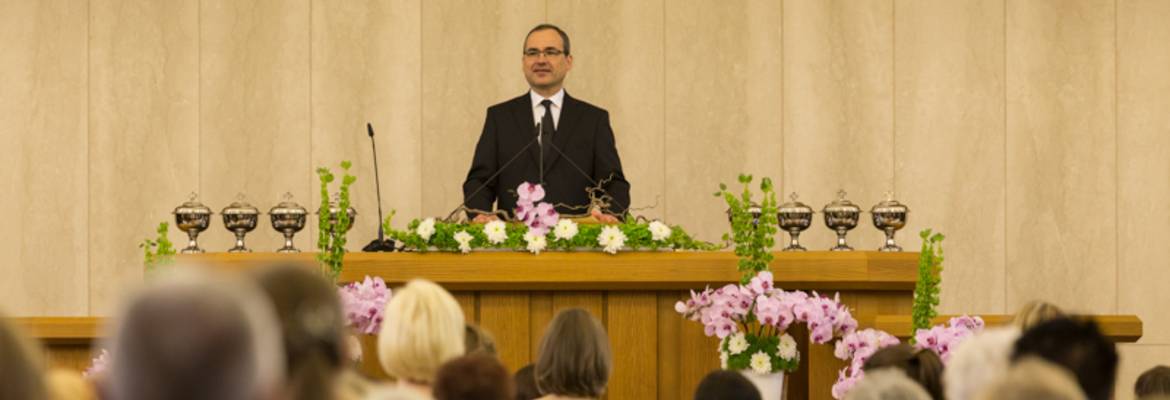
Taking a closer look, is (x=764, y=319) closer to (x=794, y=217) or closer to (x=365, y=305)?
(x=365, y=305)

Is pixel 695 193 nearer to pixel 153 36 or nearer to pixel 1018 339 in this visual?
pixel 153 36

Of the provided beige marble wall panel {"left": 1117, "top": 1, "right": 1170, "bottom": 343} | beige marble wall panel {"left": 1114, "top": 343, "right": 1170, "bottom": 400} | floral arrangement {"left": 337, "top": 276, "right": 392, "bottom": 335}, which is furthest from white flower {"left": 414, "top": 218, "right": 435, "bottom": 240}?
beige marble wall panel {"left": 1117, "top": 1, "right": 1170, "bottom": 343}

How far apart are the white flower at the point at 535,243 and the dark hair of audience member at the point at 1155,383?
120 inches

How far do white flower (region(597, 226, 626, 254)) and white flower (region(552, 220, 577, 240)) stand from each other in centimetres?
11

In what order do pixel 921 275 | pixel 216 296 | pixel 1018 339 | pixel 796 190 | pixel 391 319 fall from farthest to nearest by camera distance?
pixel 796 190
pixel 921 275
pixel 391 319
pixel 1018 339
pixel 216 296

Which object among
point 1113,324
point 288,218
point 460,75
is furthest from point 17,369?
point 460,75

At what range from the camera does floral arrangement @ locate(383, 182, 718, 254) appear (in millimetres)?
7434

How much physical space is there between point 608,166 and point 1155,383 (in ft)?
15.1

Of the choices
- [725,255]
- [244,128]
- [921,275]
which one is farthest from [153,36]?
[921,275]

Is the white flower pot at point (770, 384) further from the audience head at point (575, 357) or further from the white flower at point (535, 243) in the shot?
the audience head at point (575, 357)

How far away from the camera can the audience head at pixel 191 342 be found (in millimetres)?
1759

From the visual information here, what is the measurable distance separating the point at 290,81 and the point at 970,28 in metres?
4.68

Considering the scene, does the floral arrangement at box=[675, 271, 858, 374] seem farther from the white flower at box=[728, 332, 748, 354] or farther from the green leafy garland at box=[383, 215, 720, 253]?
the green leafy garland at box=[383, 215, 720, 253]

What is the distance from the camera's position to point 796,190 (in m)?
11.8
